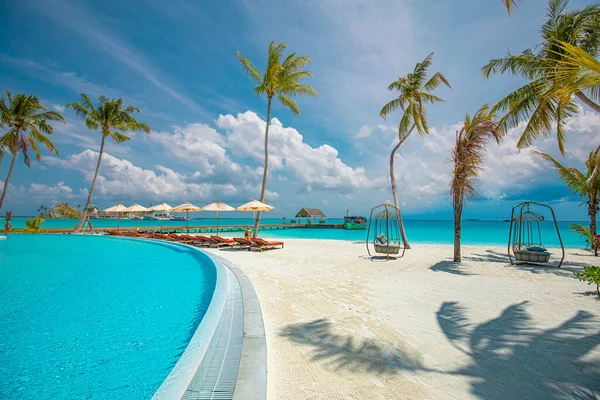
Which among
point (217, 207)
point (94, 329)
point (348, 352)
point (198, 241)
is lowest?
point (94, 329)

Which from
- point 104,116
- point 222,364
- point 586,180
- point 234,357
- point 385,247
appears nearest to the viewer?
point 222,364

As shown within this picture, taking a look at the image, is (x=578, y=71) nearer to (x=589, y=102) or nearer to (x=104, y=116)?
(x=589, y=102)

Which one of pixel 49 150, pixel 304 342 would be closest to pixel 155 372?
pixel 304 342

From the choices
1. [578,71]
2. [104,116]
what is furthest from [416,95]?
[104,116]

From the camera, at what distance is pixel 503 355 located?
2.71 meters

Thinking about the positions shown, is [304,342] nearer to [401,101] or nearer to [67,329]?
[67,329]

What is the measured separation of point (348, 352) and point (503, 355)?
63.9 inches

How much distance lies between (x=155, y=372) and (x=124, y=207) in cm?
2301

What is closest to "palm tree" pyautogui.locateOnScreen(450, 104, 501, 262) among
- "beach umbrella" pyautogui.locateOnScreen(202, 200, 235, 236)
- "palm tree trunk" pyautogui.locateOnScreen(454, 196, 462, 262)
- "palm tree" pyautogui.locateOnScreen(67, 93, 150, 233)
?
"palm tree trunk" pyautogui.locateOnScreen(454, 196, 462, 262)

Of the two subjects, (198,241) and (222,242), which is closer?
(222,242)

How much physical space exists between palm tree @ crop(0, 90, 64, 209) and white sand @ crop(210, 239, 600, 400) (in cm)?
2453

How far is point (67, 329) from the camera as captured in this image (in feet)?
12.1

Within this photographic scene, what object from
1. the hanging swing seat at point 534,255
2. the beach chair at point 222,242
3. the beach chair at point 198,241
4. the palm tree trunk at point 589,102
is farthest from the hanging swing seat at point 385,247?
the beach chair at point 198,241

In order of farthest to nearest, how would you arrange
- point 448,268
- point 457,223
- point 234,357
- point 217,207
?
point 217,207 → point 457,223 → point 448,268 → point 234,357
